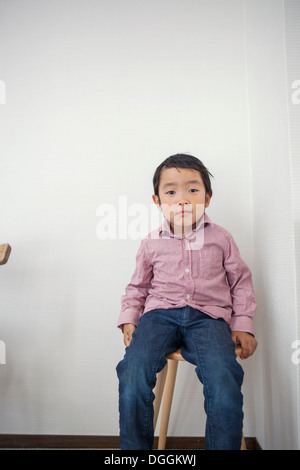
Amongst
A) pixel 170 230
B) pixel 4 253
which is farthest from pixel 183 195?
pixel 4 253

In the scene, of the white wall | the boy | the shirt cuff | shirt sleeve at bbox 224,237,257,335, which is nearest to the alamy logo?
the white wall

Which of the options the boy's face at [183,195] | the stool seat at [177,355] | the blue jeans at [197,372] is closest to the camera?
the blue jeans at [197,372]

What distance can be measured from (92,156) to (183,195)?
414 mm

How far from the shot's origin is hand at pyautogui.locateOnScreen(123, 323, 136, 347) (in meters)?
0.78

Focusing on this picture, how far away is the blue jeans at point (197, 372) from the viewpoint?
0.60 metres

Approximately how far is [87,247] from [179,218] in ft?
1.24

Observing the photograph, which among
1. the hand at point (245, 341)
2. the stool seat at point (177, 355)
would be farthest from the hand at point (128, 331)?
the hand at point (245, 341)

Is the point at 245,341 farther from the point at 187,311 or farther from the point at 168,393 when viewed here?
the point at 168,393

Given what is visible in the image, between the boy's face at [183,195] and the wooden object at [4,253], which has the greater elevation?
the boy's face at [183,195]

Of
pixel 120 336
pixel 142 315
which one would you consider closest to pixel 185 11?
pixel 142 315

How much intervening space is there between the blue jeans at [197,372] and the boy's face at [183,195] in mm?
243

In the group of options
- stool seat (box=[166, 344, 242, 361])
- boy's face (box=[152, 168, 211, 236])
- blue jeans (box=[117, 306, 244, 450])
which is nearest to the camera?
blue jeans (box=[117, 306, 244, 450])

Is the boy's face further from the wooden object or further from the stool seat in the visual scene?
the wooden object

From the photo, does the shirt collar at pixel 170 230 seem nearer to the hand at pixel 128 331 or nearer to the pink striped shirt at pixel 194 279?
the pink striped shirt at pixel 194 279
